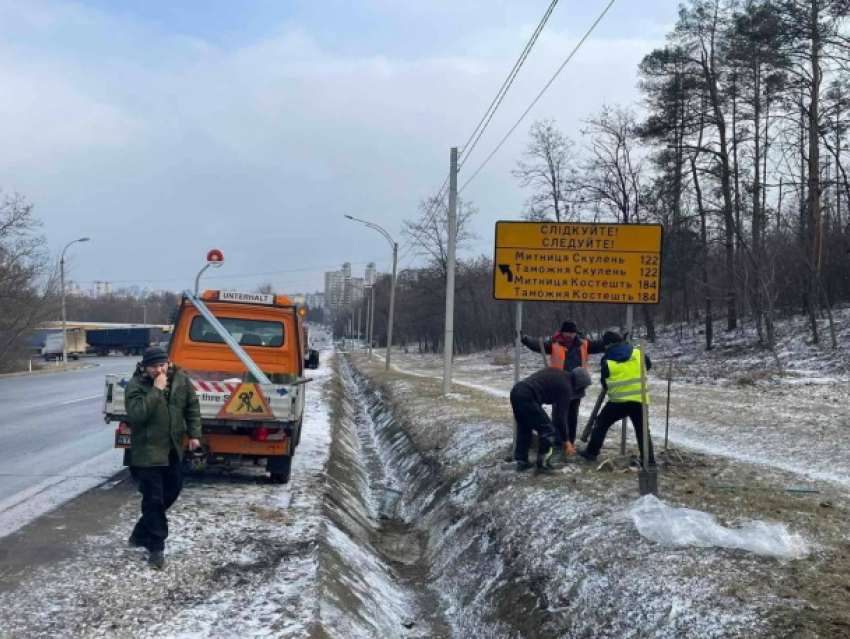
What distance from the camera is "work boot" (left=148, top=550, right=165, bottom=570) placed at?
634 cm

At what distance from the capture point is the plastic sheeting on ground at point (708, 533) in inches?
236

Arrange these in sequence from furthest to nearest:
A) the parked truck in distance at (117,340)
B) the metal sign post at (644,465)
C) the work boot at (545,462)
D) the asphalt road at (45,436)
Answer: the parked truck in distance at (117,340), the asphalt road at (45,436), the work boot at (545,462), the metal sign post at (644,465)

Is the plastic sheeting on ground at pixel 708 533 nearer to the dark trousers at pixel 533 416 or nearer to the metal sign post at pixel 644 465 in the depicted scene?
the metal sign post at pixel 644 465

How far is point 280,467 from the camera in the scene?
9961mm

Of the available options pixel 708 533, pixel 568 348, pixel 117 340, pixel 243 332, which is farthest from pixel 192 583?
pixel 117 340

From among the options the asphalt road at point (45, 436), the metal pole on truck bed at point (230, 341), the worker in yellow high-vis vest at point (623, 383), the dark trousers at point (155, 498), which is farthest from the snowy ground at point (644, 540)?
the asphalt road at point (45, 436)

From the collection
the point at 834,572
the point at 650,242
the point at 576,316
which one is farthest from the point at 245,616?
the point at 576,316

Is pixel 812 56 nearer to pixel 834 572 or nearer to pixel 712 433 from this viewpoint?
pixel 712 433

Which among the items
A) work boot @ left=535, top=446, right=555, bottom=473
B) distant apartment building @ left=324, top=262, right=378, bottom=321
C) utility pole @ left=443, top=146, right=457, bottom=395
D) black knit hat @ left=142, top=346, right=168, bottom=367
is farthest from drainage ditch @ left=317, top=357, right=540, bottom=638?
distant apartment building @ left=324, top=262, right=378, bottom=321

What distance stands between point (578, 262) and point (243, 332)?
203 inches

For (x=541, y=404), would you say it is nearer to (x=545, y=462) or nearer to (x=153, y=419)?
(x=545, y=462)

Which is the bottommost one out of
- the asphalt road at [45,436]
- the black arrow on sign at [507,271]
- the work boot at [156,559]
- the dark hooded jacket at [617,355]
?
the asphalt road at [45,436]

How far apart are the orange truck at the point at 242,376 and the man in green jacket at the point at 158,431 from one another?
258 centimetres

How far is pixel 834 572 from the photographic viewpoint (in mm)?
5488
